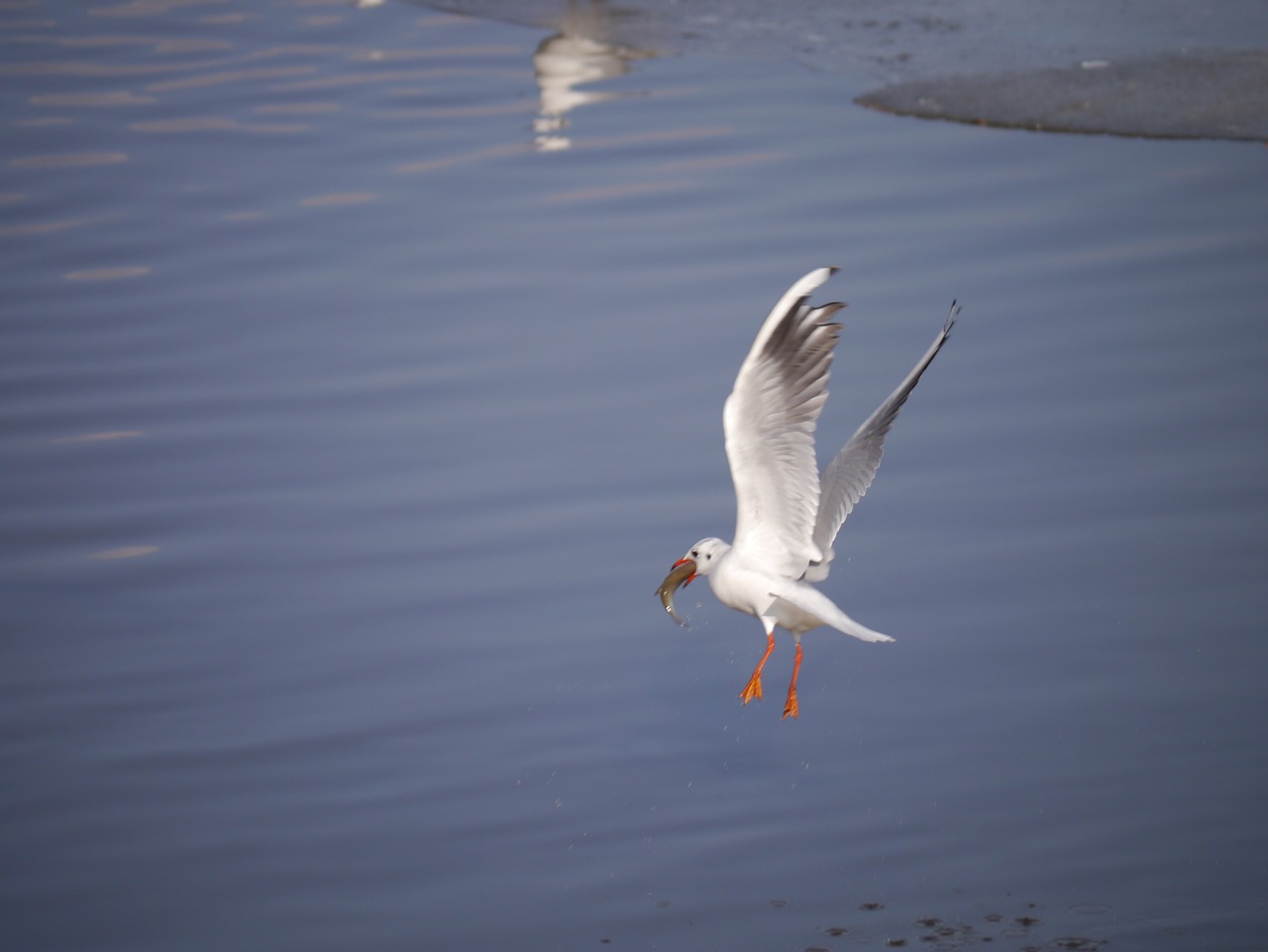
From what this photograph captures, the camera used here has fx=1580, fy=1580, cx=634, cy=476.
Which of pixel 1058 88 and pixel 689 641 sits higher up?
pixel 1058 88

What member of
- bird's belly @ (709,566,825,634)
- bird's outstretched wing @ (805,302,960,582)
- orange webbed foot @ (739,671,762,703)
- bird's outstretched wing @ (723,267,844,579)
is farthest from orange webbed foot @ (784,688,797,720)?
bird's outstretched wing @ (805,302,960,582)

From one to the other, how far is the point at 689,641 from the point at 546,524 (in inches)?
36.1

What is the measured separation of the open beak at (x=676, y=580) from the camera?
612cm

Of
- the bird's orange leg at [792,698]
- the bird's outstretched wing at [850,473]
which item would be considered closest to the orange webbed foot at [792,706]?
the bird's orange leg at [792,698]

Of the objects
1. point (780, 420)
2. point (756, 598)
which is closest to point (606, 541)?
point (756, 598)

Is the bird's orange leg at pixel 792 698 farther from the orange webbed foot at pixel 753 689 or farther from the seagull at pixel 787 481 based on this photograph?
the orange webbed foot at pixel 753 689

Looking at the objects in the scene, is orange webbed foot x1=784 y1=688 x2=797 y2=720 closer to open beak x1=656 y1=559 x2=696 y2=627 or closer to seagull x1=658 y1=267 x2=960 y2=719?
seagull x1=658 y1=267 x2=960 y2=719

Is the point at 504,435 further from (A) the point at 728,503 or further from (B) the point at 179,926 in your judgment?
(B) the point at 179,926

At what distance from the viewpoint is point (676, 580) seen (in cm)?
619

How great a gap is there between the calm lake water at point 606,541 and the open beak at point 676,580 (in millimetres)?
175

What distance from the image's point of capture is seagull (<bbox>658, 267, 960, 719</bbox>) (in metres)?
5.41

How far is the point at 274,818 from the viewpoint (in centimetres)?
538

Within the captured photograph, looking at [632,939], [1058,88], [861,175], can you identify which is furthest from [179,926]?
[1058,88]

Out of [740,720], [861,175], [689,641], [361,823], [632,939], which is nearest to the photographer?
[632,939]
